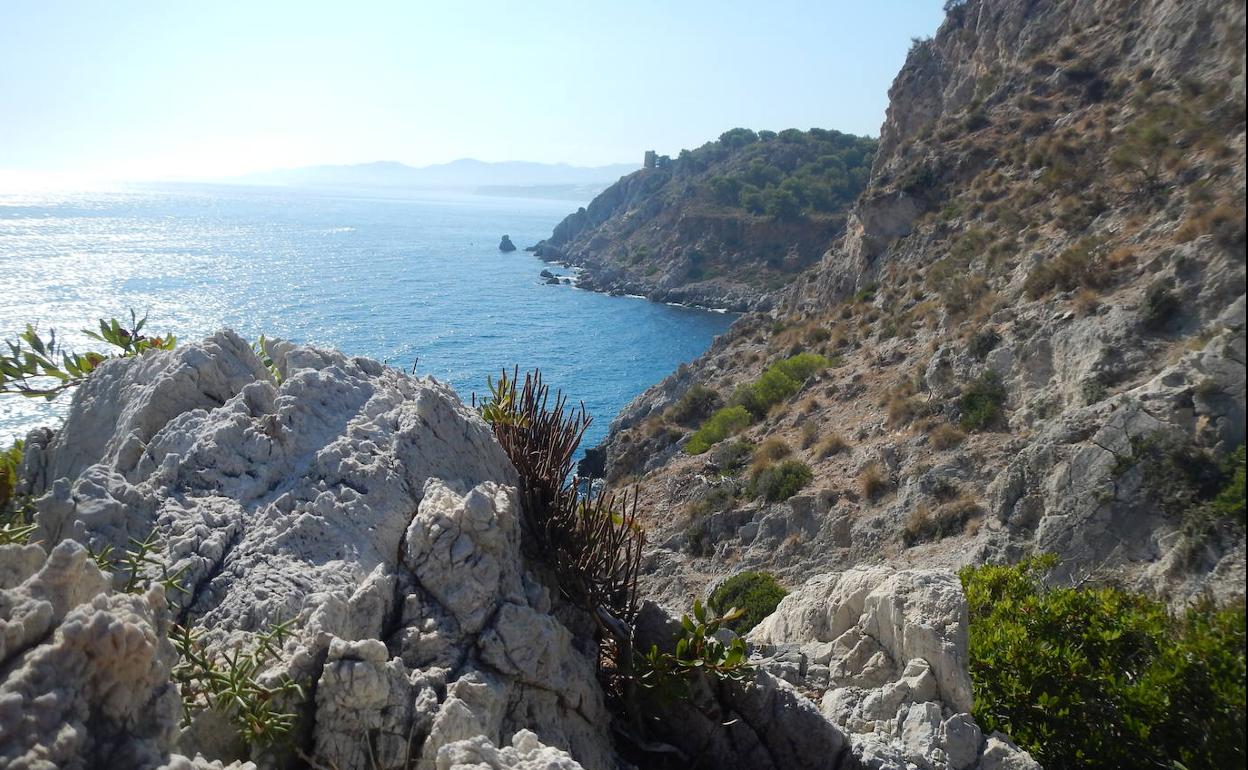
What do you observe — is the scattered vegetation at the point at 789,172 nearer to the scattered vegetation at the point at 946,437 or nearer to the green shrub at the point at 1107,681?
the scattered vegetation at the point at 946,437

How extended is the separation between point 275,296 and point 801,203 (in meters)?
56.7

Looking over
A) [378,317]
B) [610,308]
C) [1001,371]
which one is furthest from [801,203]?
[1001,371]

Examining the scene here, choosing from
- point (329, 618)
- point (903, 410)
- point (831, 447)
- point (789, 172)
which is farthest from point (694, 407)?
point (789, 172)

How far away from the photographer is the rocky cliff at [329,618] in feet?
10.4

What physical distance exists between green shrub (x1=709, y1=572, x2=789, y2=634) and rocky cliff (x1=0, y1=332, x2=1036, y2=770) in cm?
818

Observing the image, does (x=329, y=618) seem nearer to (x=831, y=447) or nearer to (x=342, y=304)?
(x=831, y=447)

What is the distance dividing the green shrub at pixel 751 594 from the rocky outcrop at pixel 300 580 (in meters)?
10.1

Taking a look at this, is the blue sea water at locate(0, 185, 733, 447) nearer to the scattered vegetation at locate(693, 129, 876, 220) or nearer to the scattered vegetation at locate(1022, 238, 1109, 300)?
the scattered vegetation at locate(1022, 238, 1109, 300)

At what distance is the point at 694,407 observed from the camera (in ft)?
115

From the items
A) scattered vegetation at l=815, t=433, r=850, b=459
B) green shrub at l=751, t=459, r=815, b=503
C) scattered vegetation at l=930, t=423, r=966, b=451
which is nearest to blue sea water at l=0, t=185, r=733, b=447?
green shrub at l=751, t=459, r=815, b=503

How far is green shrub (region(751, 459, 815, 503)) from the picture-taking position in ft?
70.1

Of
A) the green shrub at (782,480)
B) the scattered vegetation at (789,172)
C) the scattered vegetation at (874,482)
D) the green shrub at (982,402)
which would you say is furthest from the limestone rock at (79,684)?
the scattered vegetation at (789,172)

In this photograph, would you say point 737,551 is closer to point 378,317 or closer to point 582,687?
point 582,687

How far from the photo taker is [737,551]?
20.6 metres
